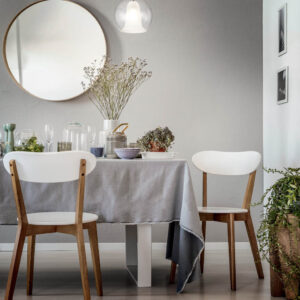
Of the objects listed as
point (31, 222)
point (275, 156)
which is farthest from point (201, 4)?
point (31, 222)

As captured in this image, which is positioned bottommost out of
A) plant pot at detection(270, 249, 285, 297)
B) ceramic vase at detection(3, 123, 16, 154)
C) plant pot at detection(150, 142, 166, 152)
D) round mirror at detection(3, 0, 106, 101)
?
plant pot at detection(270, 249, 285, 297)

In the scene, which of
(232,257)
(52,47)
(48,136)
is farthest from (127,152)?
(52,47)

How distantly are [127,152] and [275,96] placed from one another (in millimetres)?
1460

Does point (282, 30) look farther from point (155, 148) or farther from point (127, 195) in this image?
point (127, 195)

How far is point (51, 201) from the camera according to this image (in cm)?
259

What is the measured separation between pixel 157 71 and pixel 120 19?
78 centimetres

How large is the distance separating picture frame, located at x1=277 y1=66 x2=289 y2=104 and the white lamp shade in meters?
1.02

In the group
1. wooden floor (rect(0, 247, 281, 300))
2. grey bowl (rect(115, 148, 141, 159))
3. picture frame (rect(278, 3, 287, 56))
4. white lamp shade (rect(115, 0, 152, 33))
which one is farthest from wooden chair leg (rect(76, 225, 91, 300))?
picture frame (rect(278, 3, 287, 56))

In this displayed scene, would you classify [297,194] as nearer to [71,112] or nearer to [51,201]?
[51,201]

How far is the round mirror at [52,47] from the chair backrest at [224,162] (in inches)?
48.0

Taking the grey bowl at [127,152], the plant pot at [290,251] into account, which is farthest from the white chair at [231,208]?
the grey bowl at [127,152]

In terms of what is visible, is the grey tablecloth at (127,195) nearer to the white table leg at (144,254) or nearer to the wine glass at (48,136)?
the white table leg at (144,254)

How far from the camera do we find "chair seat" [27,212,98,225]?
7.50 feet

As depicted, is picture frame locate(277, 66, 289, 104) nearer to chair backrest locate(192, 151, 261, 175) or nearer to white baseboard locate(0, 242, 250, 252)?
chair backrest locate(192, 151, 261, 175)
